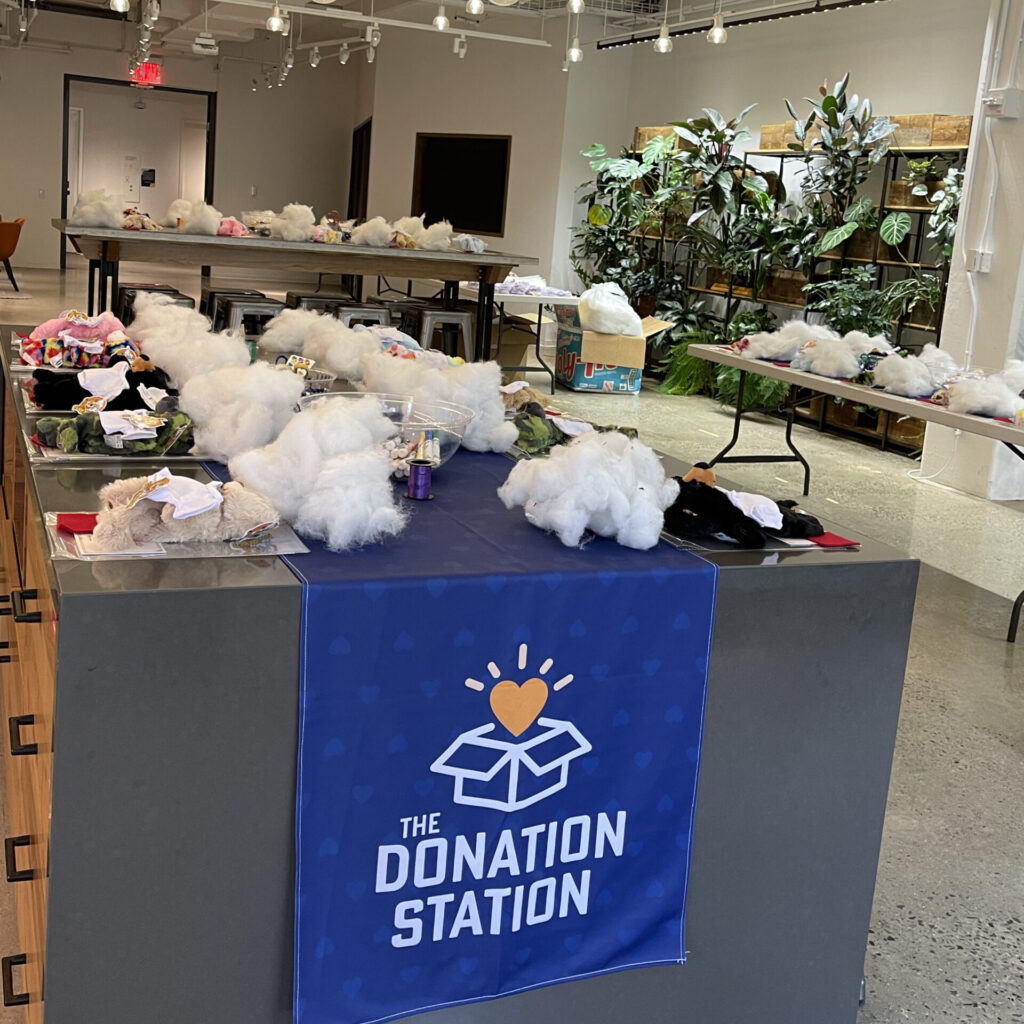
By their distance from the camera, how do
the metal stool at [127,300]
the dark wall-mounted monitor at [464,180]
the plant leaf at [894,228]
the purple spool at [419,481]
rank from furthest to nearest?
the dark wall-mounted monitor at [464,180] < the plant leaf at [894,228] < the metal stool at [127,300] < the purple spool at [419,481]

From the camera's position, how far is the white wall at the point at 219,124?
54.4 ft

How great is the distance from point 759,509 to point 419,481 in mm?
579

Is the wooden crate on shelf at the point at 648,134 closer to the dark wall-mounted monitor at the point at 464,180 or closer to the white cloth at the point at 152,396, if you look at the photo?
the dark wall-mounted monitor at the point at 464,180

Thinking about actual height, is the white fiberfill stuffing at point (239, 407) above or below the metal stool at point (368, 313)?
above

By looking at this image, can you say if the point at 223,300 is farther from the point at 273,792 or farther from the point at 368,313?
the point at 273,792

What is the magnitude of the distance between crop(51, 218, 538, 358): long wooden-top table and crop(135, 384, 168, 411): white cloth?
4.95 metres

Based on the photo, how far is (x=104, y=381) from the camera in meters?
2.44

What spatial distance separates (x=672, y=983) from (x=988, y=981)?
2.67 feet

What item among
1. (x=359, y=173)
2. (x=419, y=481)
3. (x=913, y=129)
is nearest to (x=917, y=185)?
(x=913, y=129)

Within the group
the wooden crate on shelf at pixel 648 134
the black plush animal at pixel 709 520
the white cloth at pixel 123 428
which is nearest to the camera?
the black plush animal at pixel 709 520

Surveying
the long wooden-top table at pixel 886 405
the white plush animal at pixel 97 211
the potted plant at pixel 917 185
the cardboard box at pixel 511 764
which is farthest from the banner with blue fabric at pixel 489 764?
the potted plant at pixel 917 185

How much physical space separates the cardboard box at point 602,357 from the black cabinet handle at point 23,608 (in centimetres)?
779

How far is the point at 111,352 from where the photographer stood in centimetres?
275

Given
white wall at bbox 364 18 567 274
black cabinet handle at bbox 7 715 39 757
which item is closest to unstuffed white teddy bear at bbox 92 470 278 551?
black cabinet handle at bbox 7 715 39 757
